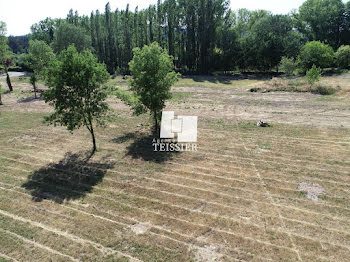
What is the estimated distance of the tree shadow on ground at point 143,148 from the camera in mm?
16609

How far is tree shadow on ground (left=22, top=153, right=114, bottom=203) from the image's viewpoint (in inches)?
511

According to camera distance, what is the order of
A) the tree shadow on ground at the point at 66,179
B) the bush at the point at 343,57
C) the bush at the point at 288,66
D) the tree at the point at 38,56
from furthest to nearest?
the bush at the point at 343,57
the bush at the point at 288,66
the tree at the point at 38,56
the tree shadow on ground at the point at 66,179

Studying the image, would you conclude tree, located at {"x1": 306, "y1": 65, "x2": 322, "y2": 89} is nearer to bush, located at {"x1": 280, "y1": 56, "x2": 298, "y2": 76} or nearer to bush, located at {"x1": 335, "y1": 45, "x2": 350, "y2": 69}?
bush, located at {"x1": 280, "y1": 56, "x2": 298, "y2": 76}

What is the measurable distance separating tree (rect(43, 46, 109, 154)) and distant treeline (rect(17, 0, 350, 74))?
1529 inches

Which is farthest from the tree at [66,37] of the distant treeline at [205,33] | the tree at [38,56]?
the tree at [38,56]

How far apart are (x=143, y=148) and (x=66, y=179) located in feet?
18.0

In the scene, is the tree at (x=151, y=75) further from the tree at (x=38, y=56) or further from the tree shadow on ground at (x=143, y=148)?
the tree at (x=38, y=56)

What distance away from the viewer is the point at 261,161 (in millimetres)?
15711

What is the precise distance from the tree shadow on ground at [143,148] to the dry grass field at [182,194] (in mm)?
74

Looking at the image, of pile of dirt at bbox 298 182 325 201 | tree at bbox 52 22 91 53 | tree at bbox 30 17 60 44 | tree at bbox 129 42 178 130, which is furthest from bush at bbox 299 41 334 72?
tree at bbox 30 17 60 44

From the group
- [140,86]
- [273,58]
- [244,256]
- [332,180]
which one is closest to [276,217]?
[244,256]

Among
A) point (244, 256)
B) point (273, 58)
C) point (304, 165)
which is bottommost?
point (244, 256)

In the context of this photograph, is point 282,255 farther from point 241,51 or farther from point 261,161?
point 241,51

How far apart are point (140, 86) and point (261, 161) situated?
9643 mm
